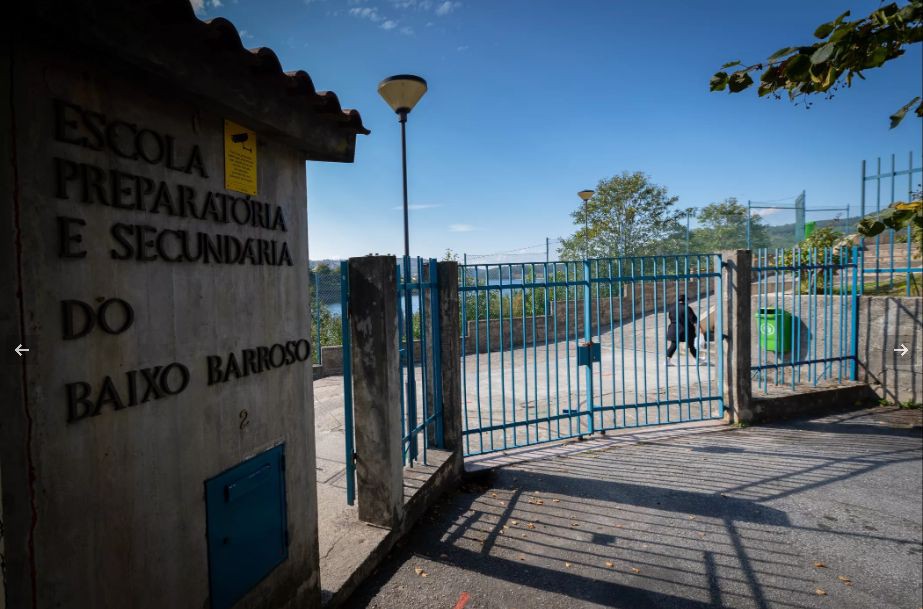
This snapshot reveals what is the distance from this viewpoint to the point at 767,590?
310 cm

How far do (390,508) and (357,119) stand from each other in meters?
2.78

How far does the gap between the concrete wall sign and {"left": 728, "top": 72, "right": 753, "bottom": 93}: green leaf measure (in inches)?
79.7

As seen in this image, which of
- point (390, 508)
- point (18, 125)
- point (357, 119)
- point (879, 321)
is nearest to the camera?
point (18, 125)

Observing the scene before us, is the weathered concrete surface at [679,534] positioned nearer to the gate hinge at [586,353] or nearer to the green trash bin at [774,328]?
the gate hinge at [586,353]

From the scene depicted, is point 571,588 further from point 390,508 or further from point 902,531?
point 902,531

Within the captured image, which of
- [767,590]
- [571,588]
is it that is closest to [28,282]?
[571,588]

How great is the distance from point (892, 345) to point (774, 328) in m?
1.52

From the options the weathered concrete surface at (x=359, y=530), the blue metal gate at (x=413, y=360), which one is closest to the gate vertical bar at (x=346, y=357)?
the blue metal gate at (x=413, y=360)

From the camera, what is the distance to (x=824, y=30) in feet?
5.58

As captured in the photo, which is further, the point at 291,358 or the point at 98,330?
the point at 291,358

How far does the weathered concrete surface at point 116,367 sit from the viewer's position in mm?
1457

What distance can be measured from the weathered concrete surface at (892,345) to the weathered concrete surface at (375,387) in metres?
7.81

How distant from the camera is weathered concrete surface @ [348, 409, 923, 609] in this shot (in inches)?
122

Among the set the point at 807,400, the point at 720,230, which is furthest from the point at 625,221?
the point at 807,400
